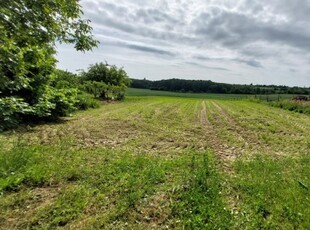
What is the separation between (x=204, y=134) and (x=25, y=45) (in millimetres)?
7825

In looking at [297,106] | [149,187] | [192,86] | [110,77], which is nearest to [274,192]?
[149,187]

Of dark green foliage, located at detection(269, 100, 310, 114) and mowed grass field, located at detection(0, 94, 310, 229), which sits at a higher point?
mowed grass field, located at detection(0, 94, 310, 229)

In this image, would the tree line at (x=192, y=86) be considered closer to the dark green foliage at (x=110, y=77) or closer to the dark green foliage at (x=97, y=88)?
the dark green foliage at (x=110, y=77)

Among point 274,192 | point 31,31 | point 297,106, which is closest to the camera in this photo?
point 31,31

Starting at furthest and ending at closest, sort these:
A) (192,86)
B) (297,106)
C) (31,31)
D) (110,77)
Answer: (192,86), (110,77), (297,106), (31,31)

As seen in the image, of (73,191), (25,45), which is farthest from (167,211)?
(25,45)

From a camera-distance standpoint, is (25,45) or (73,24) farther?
A: (73,24)

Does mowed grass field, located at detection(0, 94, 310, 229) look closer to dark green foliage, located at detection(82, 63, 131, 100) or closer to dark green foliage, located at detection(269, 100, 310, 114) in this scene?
dark green foliage, located at detection(269, 100, 310, 114)

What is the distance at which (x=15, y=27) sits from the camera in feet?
9.45

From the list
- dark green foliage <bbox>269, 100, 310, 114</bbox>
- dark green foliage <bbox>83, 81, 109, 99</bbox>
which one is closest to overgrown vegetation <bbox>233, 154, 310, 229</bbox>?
dark green foliage <bbox>269, 100, 310, 114</bbox>

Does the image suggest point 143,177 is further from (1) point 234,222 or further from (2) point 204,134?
(2) point 204,134

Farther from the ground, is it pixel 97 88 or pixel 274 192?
pixel 274 192

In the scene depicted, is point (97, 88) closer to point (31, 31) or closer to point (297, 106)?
point (297, 106)

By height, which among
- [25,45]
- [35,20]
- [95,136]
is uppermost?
[35,20]
